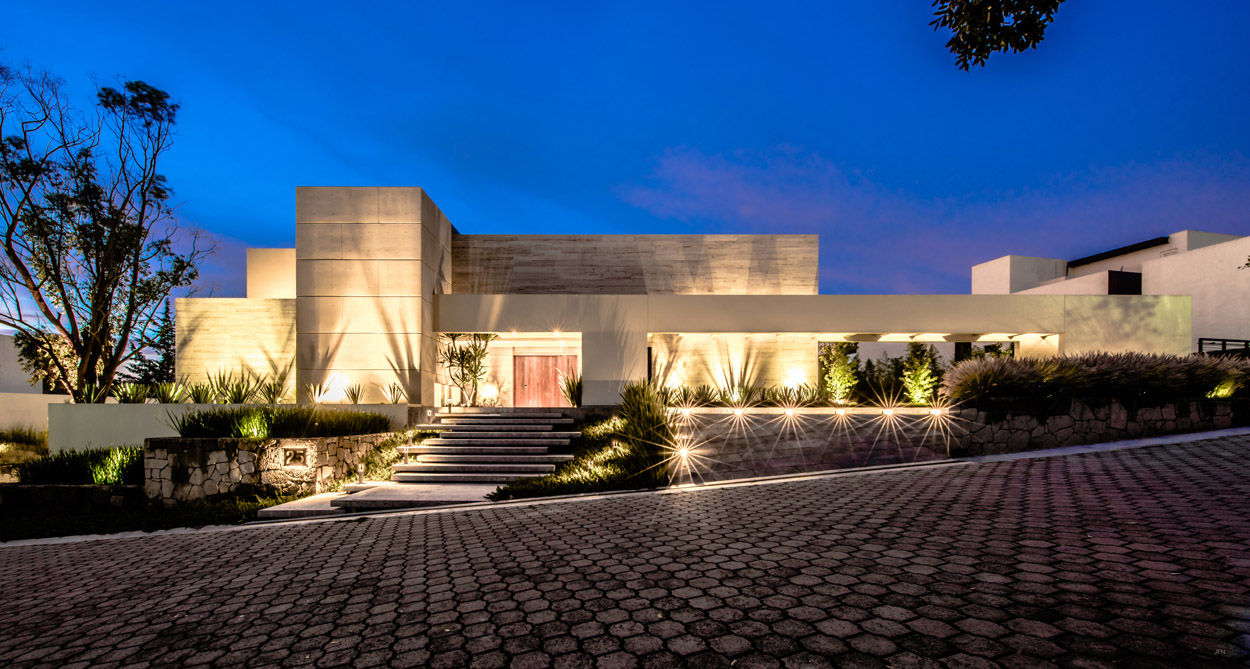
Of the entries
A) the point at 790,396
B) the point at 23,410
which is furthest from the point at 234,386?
the point at 23,410

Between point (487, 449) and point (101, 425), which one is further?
point (101, 425)

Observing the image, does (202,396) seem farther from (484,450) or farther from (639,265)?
(639,265)

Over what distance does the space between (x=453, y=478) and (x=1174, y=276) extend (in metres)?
32.2

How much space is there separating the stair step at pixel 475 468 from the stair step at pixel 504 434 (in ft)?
4.15

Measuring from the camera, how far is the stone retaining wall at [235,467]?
8578mm

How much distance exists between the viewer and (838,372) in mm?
15625

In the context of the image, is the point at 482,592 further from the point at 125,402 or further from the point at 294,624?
the point at 125,402

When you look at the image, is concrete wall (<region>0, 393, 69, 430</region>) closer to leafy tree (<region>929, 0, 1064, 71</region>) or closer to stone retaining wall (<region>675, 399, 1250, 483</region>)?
stone retaining wall (<region>675, 399, 1250, 483</region>)

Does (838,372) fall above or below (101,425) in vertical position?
above

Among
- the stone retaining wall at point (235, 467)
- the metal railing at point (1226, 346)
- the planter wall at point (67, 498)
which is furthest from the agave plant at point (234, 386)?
the metal railing at point (1226, 346)

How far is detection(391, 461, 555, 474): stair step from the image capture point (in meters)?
9.22

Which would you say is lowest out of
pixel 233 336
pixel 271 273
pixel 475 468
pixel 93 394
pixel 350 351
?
pixel 475 468

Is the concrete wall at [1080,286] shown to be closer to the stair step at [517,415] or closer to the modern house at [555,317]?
the modern house at [555,317]

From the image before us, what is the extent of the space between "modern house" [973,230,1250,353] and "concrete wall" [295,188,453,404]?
2210cm
